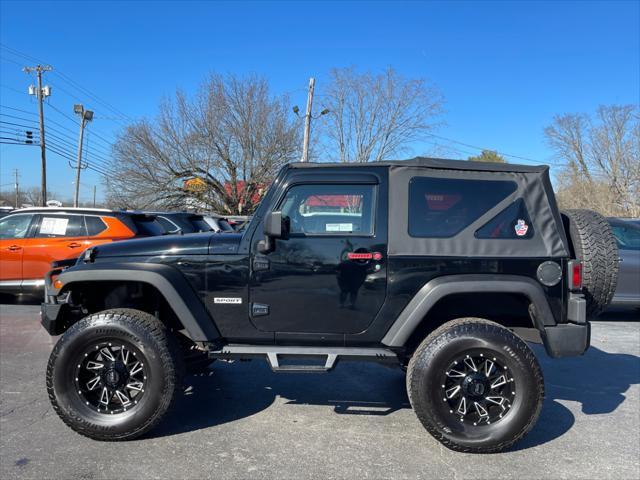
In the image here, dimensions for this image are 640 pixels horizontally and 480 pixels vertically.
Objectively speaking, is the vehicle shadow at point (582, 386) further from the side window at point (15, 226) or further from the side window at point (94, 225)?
the side window at point (15, 226)

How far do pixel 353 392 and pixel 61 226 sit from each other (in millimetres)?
6026

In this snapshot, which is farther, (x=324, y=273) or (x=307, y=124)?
(x=307, y=124)

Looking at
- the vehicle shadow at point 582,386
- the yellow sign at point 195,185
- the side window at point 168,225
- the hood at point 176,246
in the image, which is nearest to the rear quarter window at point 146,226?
the side window at point 168,225

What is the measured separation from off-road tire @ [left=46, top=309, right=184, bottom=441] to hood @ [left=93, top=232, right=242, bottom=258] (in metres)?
0.53

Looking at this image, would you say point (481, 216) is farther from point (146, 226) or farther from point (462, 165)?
point (146, 226)

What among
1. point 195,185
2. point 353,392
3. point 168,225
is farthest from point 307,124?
point 353,392

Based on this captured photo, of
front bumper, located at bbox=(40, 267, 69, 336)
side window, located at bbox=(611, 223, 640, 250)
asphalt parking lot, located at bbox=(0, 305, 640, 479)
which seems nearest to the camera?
asphalt parking lot, located at bbox=(0, 305, 640, 479)

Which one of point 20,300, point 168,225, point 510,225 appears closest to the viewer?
point 510,225

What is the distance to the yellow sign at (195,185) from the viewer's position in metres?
26.7

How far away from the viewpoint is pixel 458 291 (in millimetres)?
3324

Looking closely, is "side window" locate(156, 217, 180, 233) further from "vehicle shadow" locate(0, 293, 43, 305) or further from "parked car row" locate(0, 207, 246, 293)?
"vehicle shadow" locate(0, 293, 43, 305)

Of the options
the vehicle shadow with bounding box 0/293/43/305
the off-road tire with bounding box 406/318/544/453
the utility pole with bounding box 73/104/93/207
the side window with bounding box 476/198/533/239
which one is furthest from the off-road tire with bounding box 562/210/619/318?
the utility pole with bounding box 73/104/93/207

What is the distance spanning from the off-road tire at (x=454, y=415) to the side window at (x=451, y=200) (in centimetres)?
83

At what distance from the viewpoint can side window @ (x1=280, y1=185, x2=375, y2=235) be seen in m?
3.57
